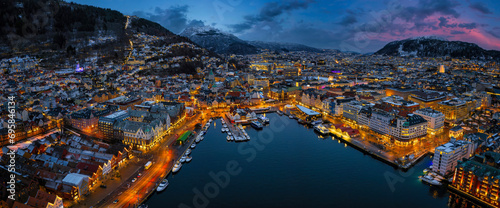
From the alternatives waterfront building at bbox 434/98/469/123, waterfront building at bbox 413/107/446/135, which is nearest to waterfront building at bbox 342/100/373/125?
waterfront building at bbox 413/107/446/135

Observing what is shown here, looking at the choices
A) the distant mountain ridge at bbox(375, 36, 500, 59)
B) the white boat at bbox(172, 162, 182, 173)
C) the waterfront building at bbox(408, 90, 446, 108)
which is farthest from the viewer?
the distant mountain ridge at bbox(375, 36, 500, 59)

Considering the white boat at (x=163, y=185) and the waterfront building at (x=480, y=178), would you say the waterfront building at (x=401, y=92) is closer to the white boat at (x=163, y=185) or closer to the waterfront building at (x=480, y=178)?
the waterfront building at (x=480, y=178)

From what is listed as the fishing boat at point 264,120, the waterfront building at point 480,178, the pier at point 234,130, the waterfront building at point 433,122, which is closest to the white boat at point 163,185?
the pier at point 234,130

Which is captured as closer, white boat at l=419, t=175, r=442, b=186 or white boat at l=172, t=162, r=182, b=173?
white boat at l=419, t=175, r=442, b=186

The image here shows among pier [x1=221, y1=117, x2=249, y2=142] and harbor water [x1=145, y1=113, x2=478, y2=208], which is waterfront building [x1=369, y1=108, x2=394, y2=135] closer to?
harbor water [x1=145, y1=113, x2=478, y2=208]

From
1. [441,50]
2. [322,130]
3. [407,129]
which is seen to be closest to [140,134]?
[322,130]

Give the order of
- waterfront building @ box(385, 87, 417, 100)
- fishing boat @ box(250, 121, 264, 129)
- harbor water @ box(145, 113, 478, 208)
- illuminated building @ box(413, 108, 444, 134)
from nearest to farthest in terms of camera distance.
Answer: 1. harbor water @ box(145, 113, 478, 208)
2. illuminated building @ box(413, 108, 444, 134)
3. fishing boat @ box(250, 121, 264, 129)
4. waterfront building @ box(385, 87, 417, 100)
